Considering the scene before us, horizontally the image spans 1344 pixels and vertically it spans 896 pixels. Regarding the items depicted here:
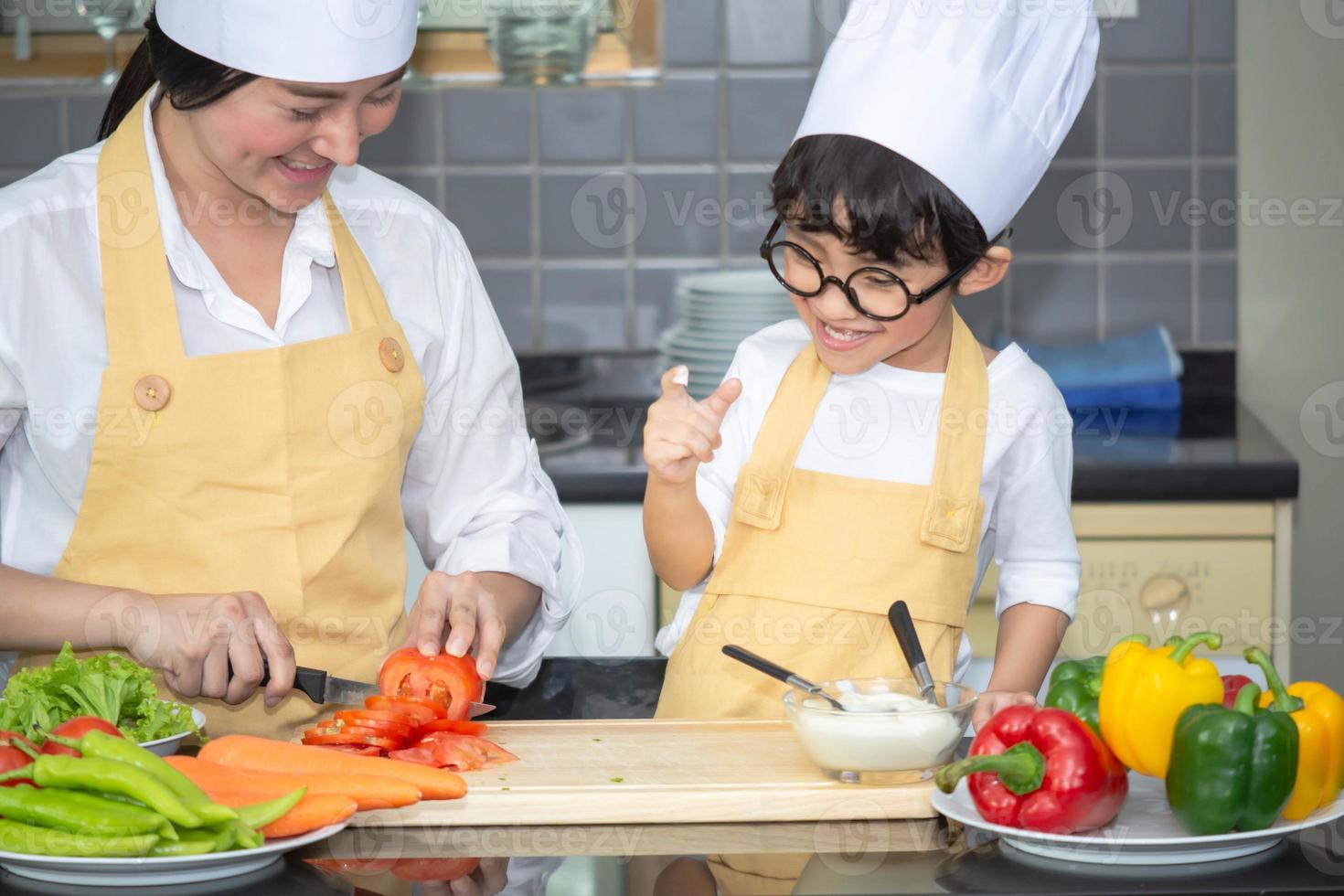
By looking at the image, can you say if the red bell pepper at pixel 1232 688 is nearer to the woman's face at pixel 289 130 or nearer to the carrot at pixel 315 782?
the carrot at pixel 315 782

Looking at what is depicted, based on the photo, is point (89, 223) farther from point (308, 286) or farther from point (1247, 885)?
point (1247, 885)

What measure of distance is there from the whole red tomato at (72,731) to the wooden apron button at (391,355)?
0.52 meters

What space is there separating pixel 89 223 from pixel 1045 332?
1.87 metres

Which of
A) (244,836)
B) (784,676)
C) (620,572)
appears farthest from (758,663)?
(620,572)

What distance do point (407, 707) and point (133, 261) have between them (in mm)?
517

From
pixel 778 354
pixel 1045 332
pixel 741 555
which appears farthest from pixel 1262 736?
pixel 1045 332

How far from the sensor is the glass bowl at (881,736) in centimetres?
122

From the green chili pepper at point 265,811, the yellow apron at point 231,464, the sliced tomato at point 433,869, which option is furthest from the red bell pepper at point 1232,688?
the yellow apron at point 231,464

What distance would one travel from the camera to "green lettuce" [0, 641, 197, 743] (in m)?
1.23

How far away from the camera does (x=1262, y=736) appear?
1099 mm

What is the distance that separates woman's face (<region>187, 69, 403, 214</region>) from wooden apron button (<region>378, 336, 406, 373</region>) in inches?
6.4

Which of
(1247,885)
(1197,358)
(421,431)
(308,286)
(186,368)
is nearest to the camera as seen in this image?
(1247,885)

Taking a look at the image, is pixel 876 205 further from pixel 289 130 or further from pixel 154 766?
pixel 154 766

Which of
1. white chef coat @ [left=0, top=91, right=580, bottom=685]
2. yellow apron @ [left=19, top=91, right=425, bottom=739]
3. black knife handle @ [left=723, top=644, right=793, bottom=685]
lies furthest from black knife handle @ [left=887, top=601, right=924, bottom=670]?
yellow apron @ [left=19, top=91, right=425, bottom=739]
